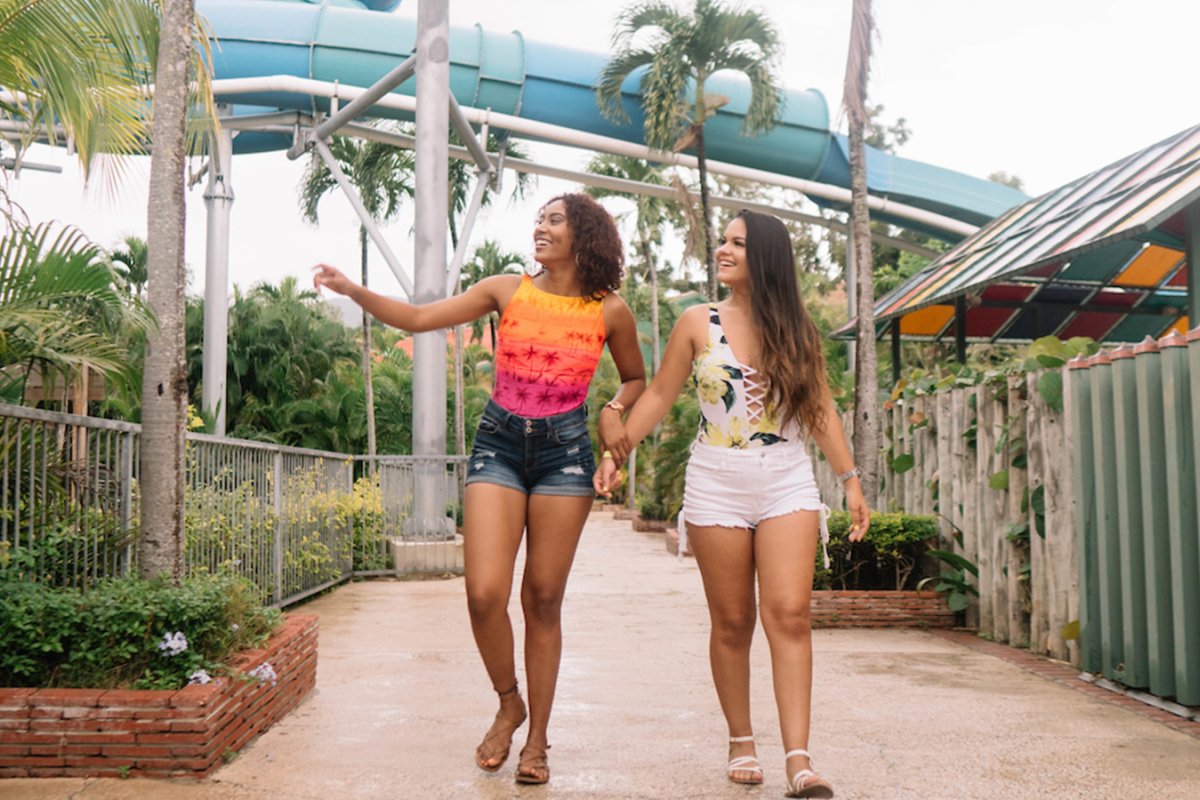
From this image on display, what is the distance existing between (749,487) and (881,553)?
5.34 meters

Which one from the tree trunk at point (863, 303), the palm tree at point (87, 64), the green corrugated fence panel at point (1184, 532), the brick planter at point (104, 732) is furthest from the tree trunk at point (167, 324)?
the tree trunk at point (863, 303)

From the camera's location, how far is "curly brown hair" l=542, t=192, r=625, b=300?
425 centimetres

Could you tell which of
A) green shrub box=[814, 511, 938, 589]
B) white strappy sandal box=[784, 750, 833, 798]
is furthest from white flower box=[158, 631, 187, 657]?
green shrub box=[814, 511, 938, 589]

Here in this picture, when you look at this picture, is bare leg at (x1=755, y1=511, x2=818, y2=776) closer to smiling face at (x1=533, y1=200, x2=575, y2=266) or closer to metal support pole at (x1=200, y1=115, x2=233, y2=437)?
smiling face at (x1=533, y1=200, x2=575, y2=266)

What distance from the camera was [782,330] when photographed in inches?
159

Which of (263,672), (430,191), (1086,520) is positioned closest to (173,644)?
(263,672)

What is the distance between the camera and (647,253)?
114ft

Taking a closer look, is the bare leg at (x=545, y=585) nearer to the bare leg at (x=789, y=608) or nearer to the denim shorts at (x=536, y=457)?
the denim shorts at (x=536, y=457)

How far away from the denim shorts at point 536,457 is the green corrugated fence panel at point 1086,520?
10.7ft

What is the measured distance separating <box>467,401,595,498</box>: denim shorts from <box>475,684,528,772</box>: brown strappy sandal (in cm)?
74

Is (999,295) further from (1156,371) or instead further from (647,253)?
(647,253)

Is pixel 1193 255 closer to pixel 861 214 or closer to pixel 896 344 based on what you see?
pixel 861 214

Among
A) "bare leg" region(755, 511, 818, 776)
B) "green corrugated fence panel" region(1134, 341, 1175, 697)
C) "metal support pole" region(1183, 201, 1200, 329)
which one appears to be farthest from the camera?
"metal support pole" region(1183, 201, 1200, 329)

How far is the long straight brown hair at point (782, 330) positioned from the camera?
3.99 metres
